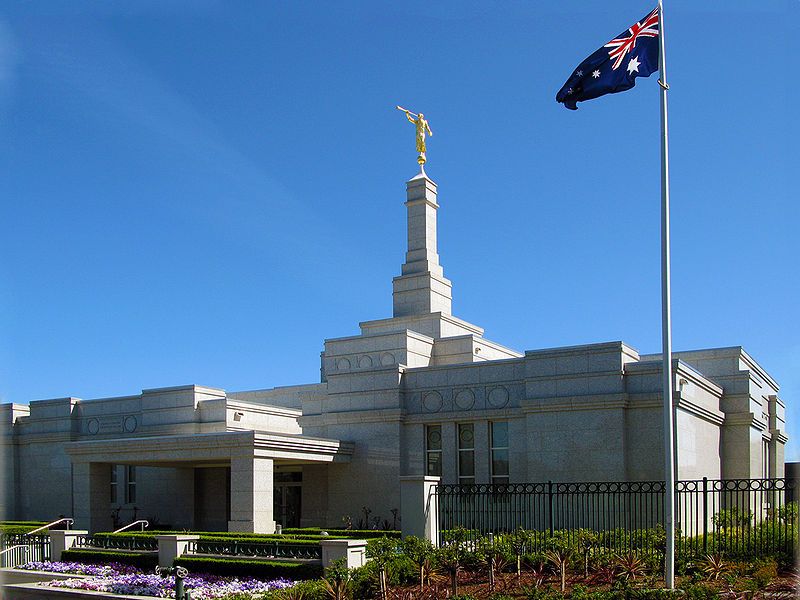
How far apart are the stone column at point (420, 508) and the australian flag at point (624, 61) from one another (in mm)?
8464

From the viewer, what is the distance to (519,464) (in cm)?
2562

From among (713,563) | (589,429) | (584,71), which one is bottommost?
(713,563)

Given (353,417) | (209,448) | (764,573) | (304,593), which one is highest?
(353,417)

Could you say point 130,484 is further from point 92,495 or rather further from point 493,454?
point 493,454

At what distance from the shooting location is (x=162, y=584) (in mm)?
18016

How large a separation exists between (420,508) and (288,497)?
13011 mm

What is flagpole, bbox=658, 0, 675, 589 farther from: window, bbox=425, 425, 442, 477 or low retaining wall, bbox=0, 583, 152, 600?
window, bbox=425, 425, 442, 477

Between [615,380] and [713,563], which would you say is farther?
[615,380]

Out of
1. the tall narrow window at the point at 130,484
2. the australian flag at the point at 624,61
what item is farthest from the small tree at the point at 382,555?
the tall narrow window at the point at 130,484

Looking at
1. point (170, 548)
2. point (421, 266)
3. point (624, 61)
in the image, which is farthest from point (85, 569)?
point (421, 266)

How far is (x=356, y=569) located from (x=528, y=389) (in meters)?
10.6

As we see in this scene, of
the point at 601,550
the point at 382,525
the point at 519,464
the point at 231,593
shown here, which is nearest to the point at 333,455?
the point at 382,525

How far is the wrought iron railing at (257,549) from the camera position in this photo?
61.1 feet

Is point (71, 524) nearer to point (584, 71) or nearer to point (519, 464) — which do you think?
point (519, 464)
